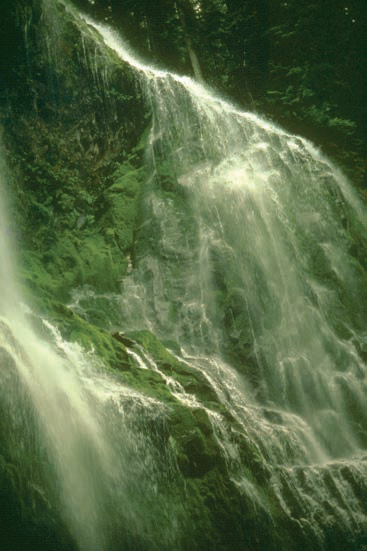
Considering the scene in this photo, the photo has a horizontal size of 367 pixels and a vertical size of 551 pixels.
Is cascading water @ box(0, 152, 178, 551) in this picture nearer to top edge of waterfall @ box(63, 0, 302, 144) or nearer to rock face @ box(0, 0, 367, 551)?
rock face @ box(0, 0, 367, 551)

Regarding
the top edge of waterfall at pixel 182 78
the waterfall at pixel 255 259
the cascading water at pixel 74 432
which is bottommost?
the cascading water at pixel 74 432

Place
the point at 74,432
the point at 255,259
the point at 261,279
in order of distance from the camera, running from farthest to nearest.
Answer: the point at 255,259 → the point at 261,279 → the point at 74,432

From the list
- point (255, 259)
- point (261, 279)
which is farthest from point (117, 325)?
point (255, 259)

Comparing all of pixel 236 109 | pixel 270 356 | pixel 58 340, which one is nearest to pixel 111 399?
pixel 58 340


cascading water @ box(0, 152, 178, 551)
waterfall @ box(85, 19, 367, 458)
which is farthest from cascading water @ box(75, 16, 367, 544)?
cascading water @ box(0, 152, 178, 551)

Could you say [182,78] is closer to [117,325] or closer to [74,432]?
[117,325]

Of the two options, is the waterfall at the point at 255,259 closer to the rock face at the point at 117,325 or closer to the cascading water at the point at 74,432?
the rock face at the point at 117,325

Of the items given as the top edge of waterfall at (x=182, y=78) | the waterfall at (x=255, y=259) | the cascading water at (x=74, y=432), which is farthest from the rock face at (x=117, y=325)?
the top edge of waterfall at (x=182, y=78)

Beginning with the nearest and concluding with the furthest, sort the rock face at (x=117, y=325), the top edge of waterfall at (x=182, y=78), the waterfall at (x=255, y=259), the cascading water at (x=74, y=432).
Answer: the cascading water at (x=74, y=432), the rock face at (x=117, y=325), the waterfall at (x=255, y=259), the top edge of waterfall at (x=182, y=78)

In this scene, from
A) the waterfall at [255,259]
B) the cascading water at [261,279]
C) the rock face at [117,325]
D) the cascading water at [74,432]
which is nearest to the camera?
the cascading water at [74,432]
